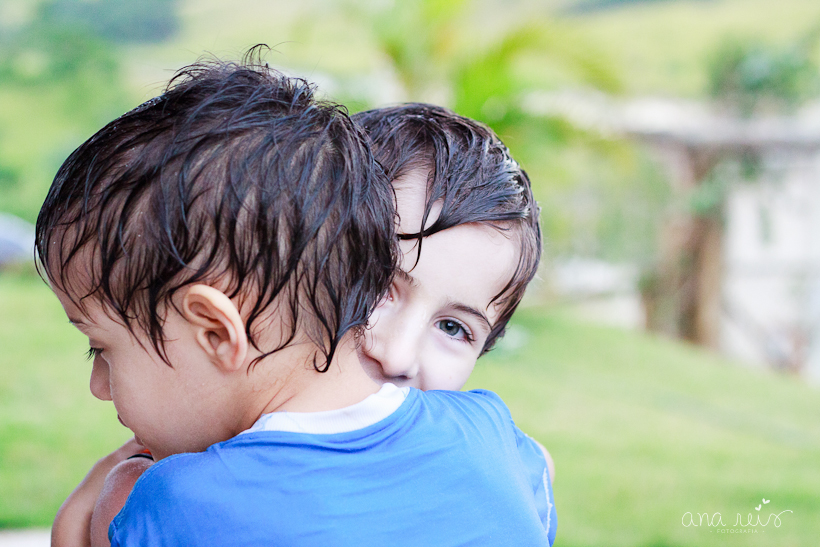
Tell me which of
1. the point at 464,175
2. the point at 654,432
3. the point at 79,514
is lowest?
the point at 654,432

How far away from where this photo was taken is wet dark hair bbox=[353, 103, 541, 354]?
1277mm

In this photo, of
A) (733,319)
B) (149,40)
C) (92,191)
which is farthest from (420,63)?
(92,191)

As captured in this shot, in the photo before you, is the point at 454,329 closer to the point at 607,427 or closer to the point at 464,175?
the point at 464,175

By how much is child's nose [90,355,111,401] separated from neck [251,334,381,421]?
0.76 ft

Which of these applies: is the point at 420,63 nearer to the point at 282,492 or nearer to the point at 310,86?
the point at 310,86

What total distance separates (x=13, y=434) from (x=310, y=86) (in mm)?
2862

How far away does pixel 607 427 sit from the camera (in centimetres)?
442

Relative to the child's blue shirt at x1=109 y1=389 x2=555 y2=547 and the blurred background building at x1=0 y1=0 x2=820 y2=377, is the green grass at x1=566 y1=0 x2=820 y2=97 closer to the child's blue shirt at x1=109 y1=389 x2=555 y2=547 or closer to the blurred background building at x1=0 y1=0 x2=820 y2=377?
the blurred background building at x1=0 y1=0 x2=820 y2=377

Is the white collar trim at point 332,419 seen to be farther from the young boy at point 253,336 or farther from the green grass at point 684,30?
the green grass at point 684,30

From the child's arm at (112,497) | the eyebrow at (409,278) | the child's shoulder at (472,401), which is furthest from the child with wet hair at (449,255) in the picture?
the child's arm at (112,497)

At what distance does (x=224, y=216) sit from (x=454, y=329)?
1.74 feet

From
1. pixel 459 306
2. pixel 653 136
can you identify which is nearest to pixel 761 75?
pixel 653 136

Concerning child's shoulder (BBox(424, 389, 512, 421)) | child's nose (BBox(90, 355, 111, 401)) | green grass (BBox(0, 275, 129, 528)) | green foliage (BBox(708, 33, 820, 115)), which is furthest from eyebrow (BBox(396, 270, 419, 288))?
green foliage (BBox(708, 33, 820, 115))

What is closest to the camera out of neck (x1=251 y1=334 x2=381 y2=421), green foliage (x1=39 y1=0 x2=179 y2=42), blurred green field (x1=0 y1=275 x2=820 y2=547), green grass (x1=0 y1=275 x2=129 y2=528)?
neck (x1=251 y1=334 x2=381 y2=421)
